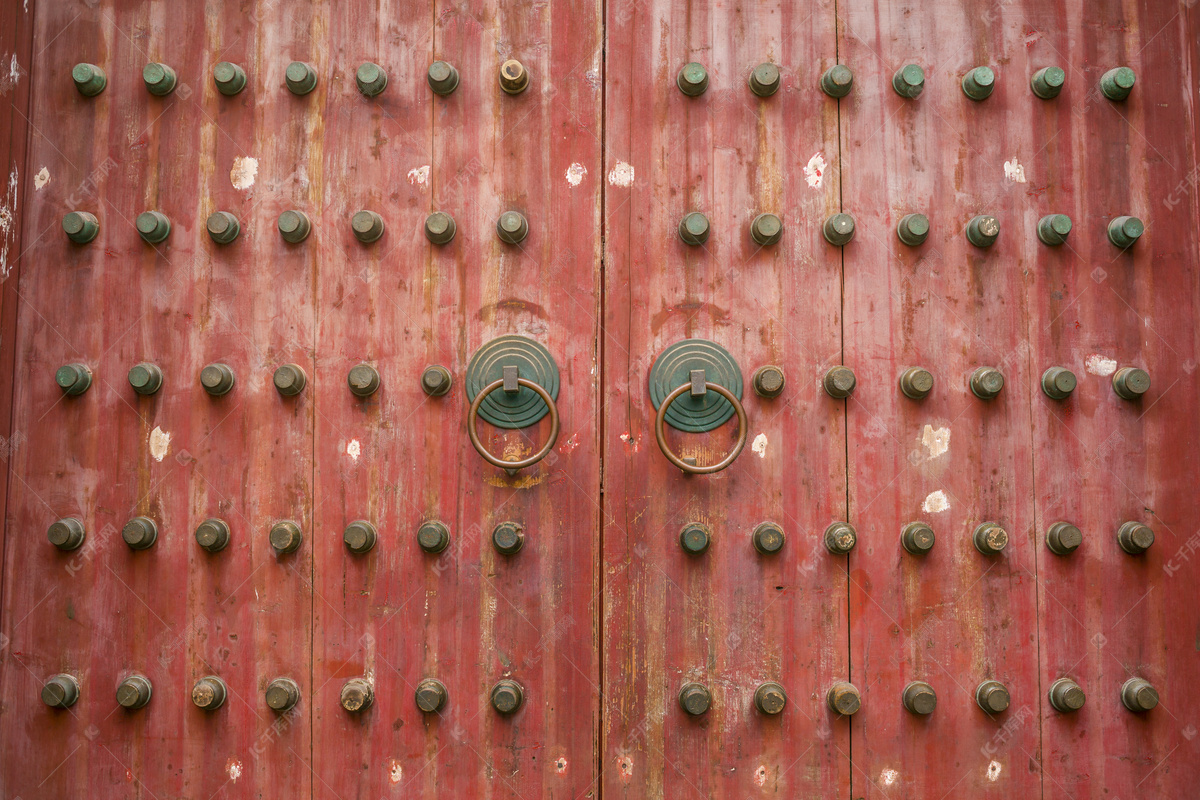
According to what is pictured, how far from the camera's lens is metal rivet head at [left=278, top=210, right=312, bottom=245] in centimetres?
158

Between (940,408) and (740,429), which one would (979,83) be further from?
(740,429)

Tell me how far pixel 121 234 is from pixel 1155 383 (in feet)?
7.53

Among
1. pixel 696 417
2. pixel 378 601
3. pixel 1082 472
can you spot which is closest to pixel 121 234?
pixel 378 601

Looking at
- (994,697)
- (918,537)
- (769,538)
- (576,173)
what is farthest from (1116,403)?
(576,173)

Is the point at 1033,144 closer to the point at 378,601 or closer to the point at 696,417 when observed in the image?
the point at 696,417

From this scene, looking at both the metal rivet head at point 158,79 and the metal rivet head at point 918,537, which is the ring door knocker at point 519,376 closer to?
the metal rivet head at point 918,537

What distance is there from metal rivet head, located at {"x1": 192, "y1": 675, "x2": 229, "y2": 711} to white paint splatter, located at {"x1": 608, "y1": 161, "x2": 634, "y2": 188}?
136 cm

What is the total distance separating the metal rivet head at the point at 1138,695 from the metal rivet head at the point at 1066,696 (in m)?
0.09

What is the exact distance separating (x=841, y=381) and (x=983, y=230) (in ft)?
1.48

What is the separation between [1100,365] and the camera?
1.62 metres

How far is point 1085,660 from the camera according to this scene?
159 cm

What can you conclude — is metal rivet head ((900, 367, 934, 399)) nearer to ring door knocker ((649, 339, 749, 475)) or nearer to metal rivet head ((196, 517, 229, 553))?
ring door knocker ((649, 339, 749, 475))

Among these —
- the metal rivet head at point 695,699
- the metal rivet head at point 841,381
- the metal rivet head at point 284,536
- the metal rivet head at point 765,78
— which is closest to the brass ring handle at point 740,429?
the metal rivet head at point 841,381

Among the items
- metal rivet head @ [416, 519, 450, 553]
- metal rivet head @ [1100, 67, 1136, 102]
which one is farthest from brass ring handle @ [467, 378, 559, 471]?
metal rivet head @ [1100, 67, 1136, 102]
